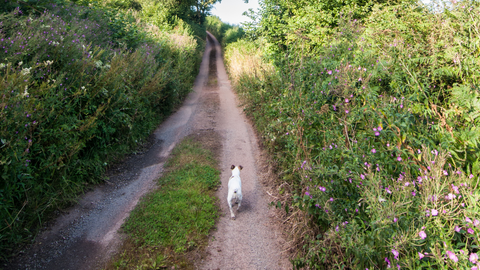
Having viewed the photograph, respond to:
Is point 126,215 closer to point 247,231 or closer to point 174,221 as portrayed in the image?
point 174,221

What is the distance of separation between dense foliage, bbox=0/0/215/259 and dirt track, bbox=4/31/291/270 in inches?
12.9

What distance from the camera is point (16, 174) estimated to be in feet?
13.0

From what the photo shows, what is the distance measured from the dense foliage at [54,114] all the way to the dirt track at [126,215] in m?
0.33

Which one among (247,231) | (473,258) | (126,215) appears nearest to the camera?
(473,258)

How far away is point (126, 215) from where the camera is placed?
5105 millimetres

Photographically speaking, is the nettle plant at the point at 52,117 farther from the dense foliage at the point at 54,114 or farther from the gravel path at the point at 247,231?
the gravel path at the point at 247,231

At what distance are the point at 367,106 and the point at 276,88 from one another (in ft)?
16.4

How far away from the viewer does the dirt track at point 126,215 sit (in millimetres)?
4109

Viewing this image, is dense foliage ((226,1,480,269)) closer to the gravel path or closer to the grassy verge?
the gravel path

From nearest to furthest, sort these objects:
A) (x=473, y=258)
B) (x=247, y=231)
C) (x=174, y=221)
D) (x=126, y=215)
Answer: (x=473, y=258), (x=174, y=221), (x=247, y=231), (x=126, y=215)

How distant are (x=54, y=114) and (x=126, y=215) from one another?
2.28 meters

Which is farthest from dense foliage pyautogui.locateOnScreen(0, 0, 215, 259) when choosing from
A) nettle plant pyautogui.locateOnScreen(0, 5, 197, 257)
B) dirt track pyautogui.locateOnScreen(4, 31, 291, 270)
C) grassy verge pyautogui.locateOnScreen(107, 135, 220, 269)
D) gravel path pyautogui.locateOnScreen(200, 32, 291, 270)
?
gravel path pyautogui.locateOnScreen(200, 32, 291, 270)

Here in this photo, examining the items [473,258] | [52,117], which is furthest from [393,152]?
[52,117]

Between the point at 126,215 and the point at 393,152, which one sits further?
the point at 126,215
